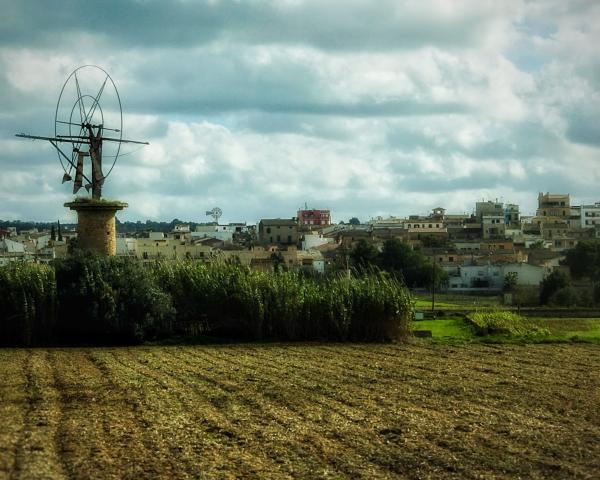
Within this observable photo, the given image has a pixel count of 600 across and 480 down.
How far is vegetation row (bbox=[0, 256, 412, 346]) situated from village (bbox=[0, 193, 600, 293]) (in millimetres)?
27730

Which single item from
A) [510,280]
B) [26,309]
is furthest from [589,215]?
[26,309]

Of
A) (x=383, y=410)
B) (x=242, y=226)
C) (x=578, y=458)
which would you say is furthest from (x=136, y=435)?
(x=242, y=226)

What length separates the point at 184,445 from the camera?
13.8 metres

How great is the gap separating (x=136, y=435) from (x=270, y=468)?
2709 millimetres

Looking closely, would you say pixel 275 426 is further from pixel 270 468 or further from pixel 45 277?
pixel 45 277

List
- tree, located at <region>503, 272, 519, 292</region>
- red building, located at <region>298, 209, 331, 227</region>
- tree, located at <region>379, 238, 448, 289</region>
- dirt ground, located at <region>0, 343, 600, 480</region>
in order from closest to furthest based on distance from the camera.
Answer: dirt ground, located at <region>0, 343, 600, 480</region> < tree, located at <region>503, 272, 519, 292</region> < tree, located at <region>379, 238, 448, 289</region> < red building, located at <region>298, 209, 331, 227</region>

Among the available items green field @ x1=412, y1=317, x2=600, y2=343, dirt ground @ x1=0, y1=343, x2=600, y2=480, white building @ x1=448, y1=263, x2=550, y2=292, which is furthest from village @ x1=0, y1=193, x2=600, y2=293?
dirt ground @ x1=0, y1=343, x2=600, y2=480

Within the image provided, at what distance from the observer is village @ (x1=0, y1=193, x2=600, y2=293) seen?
288 feet

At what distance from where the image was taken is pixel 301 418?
16109 mm

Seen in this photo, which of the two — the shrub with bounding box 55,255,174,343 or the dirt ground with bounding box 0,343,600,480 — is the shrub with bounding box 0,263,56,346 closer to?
the shrub with bounding box 55,255,174,343

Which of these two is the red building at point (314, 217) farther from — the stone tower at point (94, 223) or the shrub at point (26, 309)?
the shrub at point (26, 309)

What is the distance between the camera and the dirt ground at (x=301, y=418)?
1266cm

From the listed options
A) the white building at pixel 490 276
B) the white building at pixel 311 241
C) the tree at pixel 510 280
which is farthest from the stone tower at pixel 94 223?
the white building at pixel 311 241

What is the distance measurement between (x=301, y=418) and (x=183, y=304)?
20.3m
